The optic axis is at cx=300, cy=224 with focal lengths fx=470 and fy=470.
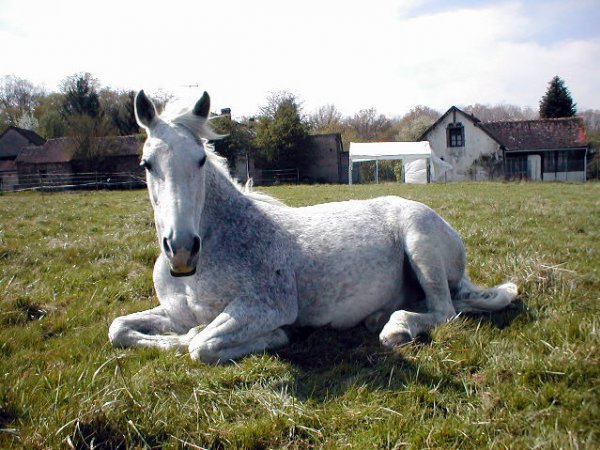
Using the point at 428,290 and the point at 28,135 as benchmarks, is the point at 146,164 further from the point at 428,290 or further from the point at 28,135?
the point at 28,135

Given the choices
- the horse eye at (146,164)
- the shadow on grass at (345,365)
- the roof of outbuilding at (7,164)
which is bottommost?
the shadow on grass at (345,365)

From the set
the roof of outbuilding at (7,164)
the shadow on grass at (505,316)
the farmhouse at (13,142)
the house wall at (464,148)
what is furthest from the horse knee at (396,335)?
the farmhouse at (13,142)

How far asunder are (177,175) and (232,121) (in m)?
45.9

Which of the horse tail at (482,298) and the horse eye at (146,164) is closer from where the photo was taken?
the horse eye at (146,164)

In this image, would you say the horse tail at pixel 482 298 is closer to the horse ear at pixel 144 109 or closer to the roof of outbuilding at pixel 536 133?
the horse ear at pixel 144 109

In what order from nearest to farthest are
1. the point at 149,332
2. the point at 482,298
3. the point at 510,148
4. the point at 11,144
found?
the point at 149,332
the point at 482,298
the point at 510,148
the point at 11,144

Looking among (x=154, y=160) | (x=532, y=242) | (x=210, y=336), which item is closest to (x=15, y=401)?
(x=210, y=336)

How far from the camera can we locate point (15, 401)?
116 inches

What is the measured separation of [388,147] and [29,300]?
4408 cm

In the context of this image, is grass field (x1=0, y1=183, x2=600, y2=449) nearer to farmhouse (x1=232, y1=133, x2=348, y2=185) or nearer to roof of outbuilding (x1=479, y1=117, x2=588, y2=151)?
farmhouse (x1=232, y1=133, x2=348, y2=185)

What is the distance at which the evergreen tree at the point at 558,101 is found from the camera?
6400cm

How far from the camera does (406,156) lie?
44438mm

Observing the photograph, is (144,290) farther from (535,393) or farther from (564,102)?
(564,102)

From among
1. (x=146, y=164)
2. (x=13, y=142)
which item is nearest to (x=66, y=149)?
(x=13, y=142)
